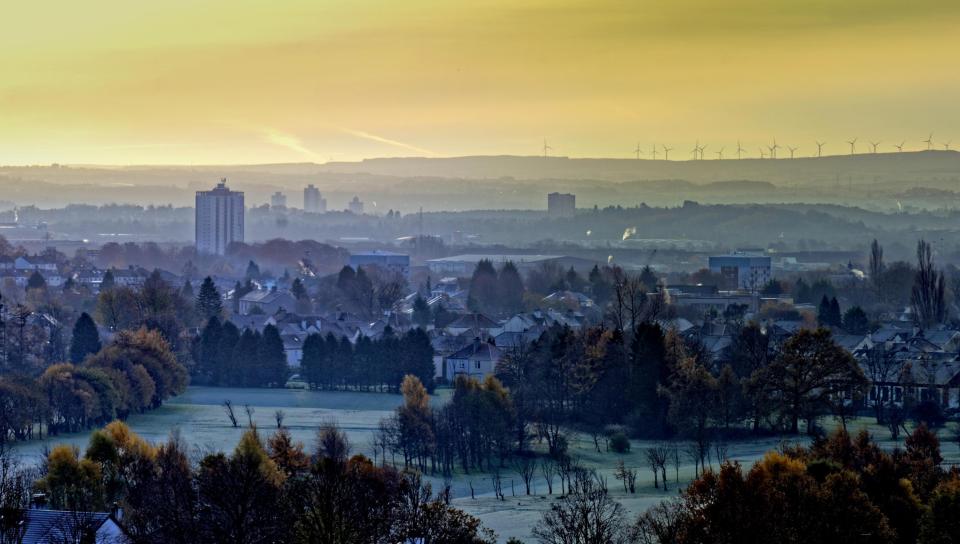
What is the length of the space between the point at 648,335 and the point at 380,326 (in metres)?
27.8

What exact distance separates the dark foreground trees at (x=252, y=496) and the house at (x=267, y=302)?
54.8 metres

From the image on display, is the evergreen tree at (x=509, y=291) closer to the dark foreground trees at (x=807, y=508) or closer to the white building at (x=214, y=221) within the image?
the dark foreground trees at (x=807, y=508)

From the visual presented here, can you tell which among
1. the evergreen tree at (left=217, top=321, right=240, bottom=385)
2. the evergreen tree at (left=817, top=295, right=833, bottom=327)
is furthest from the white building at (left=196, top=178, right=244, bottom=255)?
the evergreen tree at (left=217, top=321, right=240, bottom=385)

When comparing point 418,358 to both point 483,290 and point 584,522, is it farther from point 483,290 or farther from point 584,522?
point 483,290

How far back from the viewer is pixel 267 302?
94375 mm

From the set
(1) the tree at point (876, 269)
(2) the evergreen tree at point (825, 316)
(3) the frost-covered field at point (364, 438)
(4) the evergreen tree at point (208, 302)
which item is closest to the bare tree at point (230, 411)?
(3) the frost-covered field at point (364, 438)

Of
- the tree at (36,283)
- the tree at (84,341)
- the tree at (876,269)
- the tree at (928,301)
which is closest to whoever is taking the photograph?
the tree at (84,341)

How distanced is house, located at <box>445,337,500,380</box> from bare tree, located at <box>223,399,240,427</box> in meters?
9.20

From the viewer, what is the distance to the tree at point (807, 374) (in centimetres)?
4597

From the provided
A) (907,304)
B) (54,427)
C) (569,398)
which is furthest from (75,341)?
(907,304)

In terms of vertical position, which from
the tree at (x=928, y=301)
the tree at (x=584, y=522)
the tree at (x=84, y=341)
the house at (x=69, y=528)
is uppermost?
the tree at (x=928, y=301)

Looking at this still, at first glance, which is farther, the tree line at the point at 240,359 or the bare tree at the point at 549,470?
the tree line at the point at 240,359

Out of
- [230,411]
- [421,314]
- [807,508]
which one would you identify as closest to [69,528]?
[807,508]

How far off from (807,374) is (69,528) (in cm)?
2418
